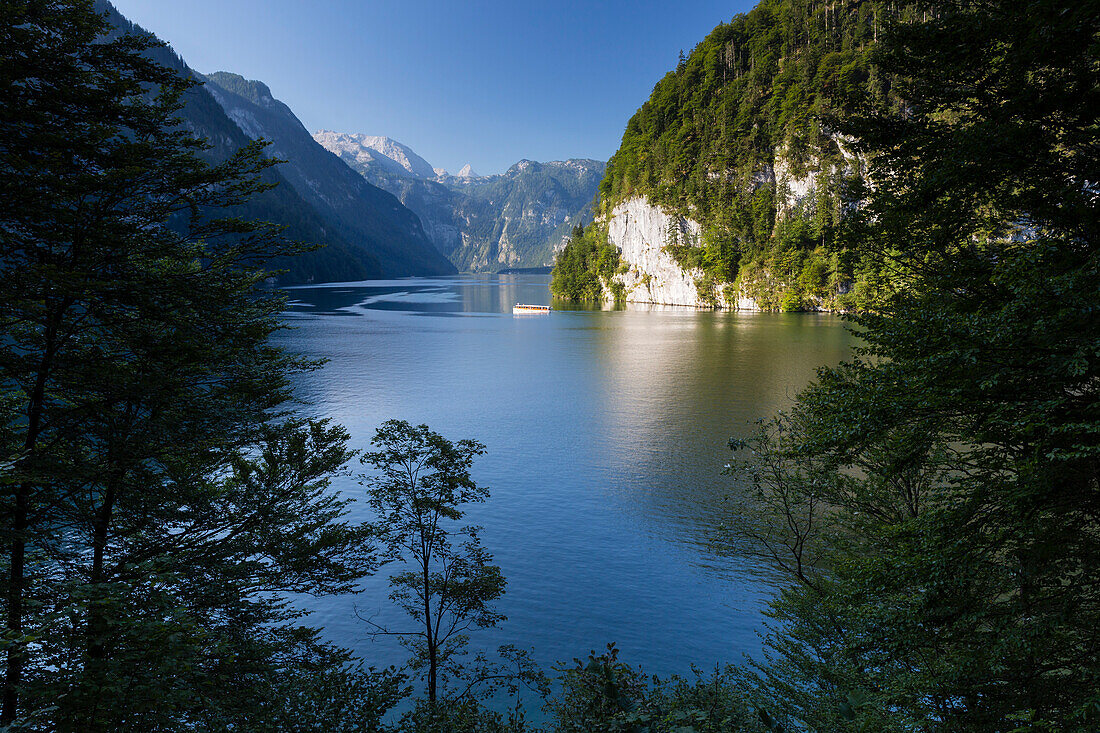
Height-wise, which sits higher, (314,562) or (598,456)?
(314,562)

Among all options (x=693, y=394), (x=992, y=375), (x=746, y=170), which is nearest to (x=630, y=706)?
(x=992, y=375)

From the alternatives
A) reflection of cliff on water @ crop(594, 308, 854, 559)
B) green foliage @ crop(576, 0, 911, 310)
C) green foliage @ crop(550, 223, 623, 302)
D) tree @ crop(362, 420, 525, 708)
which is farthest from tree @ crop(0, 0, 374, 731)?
green foliage @ crop(550, 223, 623, 302)

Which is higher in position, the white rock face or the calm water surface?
the white rock face

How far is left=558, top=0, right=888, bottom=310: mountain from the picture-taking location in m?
93.9

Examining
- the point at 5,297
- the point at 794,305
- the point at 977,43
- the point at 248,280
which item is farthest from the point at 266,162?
the point at 794,305

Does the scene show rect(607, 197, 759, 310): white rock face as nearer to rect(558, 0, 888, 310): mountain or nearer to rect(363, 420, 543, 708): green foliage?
rect(558, 0, 888, 310): mountain

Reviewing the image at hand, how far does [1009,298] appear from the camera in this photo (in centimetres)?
797

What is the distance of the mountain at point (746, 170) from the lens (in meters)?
93.9

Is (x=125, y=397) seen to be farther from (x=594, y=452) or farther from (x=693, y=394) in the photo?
(x=693, y=394)

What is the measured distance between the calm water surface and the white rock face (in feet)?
127

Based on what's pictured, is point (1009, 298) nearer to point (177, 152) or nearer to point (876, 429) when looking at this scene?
point (876, 429)

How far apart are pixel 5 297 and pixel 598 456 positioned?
28.0 m

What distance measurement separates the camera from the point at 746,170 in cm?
11075

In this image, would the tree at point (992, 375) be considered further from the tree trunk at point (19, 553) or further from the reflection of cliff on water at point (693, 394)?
the reflection of cliff on water at point (693, 394)
